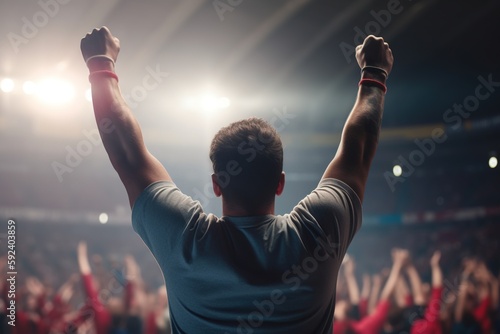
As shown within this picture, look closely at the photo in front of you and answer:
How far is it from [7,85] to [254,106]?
16.4 feet

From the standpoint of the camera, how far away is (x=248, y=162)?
1.03 metres

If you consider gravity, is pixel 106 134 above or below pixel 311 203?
above

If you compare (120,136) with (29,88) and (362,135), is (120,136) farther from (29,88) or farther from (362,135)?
(29,88)

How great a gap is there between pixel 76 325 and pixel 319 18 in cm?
544

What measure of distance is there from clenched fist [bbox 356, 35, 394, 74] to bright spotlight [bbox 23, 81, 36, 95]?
29.7ft

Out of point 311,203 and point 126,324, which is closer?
point 311,203

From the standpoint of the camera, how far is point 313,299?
37.5 inches

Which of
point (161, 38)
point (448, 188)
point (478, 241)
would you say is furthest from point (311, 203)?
point (448, 188)

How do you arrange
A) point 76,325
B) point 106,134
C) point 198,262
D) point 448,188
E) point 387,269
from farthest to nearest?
point 448,188 → point 387,269 → point 76,325 → point 106,134 → point 198,262

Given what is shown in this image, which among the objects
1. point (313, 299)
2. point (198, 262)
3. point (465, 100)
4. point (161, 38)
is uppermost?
point (161, 38)

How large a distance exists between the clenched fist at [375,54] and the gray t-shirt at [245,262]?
46 cm

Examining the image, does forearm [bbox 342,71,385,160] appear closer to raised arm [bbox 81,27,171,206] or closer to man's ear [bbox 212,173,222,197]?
man's ear [bbox 212,173,222,197]

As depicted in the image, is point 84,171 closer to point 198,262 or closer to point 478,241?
point 478,241

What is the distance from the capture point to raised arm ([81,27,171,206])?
1004 mm
